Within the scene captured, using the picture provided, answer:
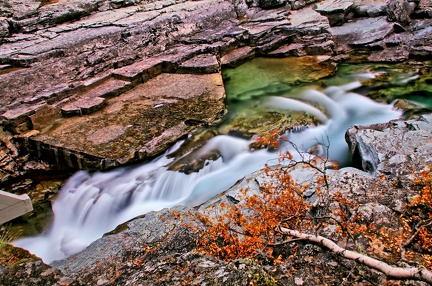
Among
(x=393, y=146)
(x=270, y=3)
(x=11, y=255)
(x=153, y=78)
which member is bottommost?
(x=11, y=255)

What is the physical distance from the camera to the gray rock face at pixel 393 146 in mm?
4996

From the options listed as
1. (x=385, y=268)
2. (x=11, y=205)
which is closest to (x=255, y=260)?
(x=385, y=268)

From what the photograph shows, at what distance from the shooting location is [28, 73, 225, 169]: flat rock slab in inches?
270

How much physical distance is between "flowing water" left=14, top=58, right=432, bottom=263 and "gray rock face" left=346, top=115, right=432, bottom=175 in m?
0.63

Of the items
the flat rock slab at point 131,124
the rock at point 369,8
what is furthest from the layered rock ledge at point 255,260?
the rock at point 369,8

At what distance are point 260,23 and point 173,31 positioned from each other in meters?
3.01

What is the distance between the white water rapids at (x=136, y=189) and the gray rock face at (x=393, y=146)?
637mm

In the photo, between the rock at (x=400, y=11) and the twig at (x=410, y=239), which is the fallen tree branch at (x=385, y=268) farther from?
the rock at (x=400, y=11)

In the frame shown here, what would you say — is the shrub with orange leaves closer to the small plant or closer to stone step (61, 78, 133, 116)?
the small plant

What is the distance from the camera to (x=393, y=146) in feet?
18.4

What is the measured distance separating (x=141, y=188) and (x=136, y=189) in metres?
0.10

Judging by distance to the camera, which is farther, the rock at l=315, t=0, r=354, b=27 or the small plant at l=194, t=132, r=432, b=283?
the rock at l=315, t=0, r=354, b=27

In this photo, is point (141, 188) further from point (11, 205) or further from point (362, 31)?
point (362, 31)

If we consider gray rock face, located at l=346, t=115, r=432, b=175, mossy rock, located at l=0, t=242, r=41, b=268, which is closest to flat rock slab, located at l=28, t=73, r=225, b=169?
mossy rock, located at l=0, t=242, r=41, b=268
